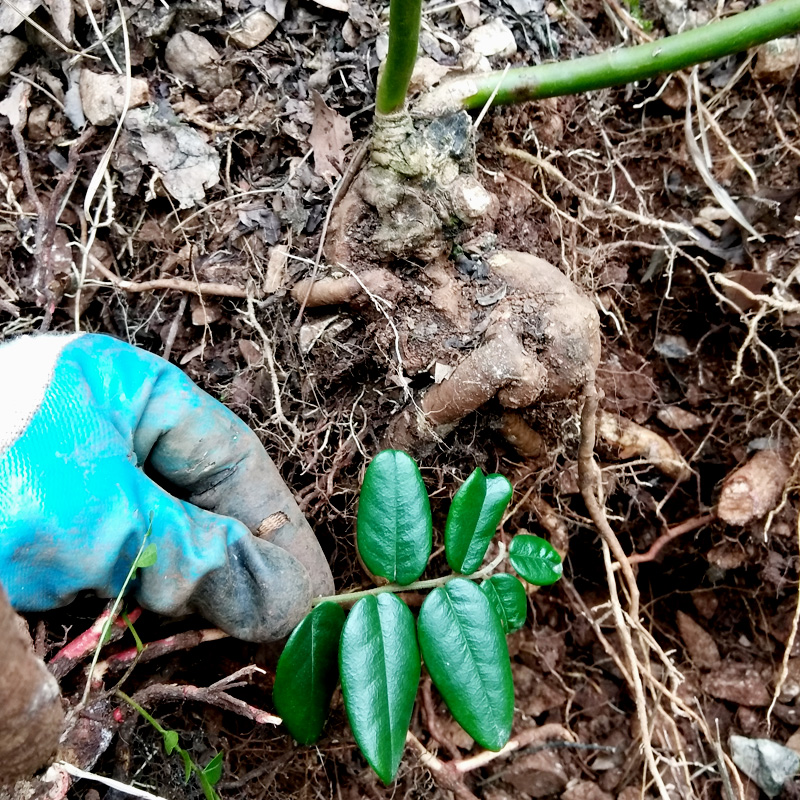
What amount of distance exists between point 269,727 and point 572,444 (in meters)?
0.72

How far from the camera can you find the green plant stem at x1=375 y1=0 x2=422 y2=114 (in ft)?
2.96

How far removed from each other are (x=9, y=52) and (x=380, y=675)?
121cm

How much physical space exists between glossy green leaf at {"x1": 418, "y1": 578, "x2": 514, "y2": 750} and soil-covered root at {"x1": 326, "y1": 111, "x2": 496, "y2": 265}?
0.55 m

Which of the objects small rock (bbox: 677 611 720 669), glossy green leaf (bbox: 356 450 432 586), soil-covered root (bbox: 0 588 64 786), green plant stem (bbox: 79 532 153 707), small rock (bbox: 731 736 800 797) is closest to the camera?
soil-covered root (bbox: 0 588 64 786)

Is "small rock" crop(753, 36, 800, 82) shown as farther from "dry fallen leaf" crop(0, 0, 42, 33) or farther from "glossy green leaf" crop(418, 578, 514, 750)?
"dry fallen leaf" crop(0, 0, 42, 33)

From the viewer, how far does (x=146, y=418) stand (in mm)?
1006

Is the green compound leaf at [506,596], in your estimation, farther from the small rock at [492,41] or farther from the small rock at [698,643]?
the small rock at [492,41]

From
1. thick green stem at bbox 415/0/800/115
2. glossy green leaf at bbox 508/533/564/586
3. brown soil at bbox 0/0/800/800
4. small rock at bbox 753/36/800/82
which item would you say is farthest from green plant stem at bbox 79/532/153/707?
small rock at bbox 753/36/800/82

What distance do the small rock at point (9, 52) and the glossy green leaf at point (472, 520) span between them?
1.08 meters

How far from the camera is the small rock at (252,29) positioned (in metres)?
1.24

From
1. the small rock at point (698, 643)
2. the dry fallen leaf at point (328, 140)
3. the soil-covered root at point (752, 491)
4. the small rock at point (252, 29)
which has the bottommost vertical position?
the small rock at point (698, 643)

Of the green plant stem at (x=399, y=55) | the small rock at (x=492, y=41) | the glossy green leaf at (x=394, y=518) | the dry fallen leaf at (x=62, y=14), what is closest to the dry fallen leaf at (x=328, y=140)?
the green plant stem at (x=399, y=55)

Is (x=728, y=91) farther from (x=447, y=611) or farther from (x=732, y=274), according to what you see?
(x=447, y=611)

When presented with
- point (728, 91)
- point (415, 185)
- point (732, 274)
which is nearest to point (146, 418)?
point (415, 185)
